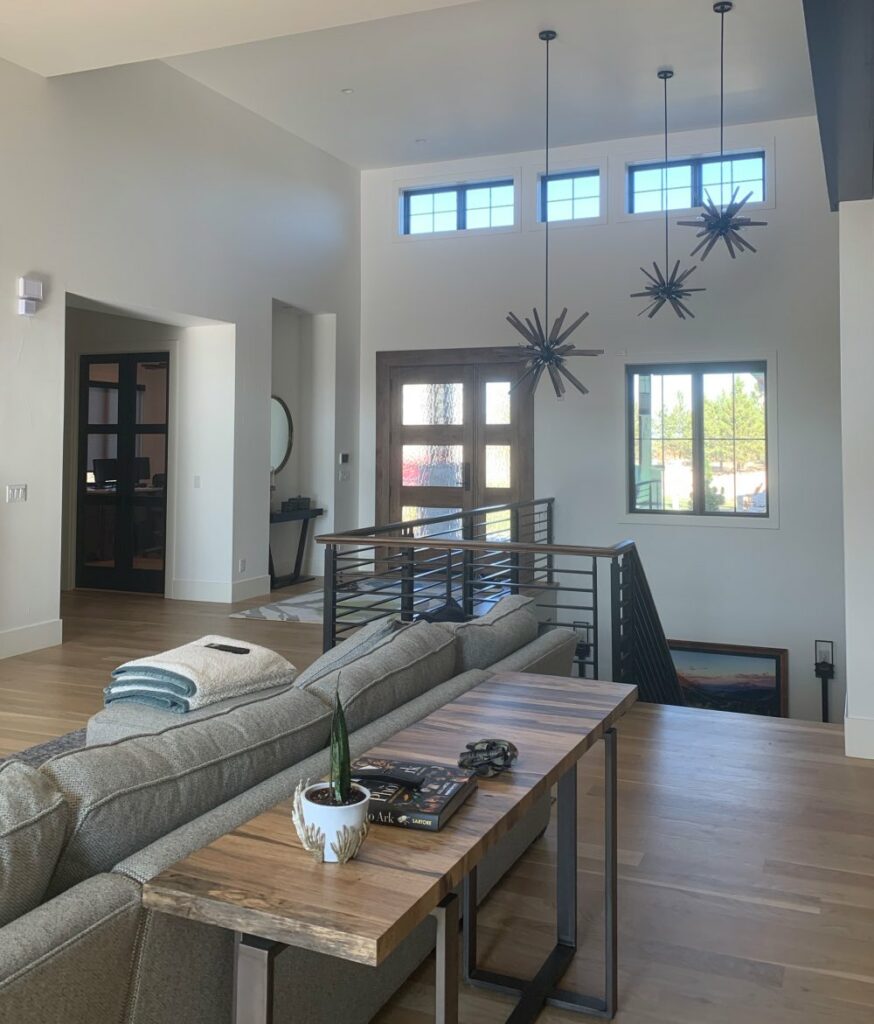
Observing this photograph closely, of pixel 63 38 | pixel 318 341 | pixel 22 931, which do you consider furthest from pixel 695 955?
pixel 318 341

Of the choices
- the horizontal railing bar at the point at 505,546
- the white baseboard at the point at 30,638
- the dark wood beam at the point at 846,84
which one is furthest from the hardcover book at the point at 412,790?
the white baseboard at the point at 30,638

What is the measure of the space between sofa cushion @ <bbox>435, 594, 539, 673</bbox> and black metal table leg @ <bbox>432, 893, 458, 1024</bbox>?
1.57 meters

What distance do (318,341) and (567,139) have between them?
338cm

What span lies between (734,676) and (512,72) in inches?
236

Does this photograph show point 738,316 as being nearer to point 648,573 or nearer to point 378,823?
point 648,573

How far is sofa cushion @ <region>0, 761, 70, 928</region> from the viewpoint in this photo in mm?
1258

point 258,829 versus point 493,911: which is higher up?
point 258,829

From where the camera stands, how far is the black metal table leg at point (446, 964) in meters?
1.44

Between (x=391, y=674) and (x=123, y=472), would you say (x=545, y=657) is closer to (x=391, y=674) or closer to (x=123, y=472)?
(x=391, y=674)

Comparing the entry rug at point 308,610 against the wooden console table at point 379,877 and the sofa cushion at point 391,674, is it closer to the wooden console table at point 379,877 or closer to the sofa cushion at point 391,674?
the sofa cushion at point 391,674

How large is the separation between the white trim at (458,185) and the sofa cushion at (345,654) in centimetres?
744

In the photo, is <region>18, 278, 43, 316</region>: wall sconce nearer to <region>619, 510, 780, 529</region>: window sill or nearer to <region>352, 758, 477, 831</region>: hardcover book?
<region>352, 758, 477, 831</region>: hardcover book

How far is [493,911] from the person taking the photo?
2605 millimetres

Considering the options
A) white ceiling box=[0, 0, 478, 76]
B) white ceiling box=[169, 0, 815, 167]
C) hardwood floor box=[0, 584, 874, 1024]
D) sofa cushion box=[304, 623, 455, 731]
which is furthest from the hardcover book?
white ceiling box=[169, 0, 815, 167]
